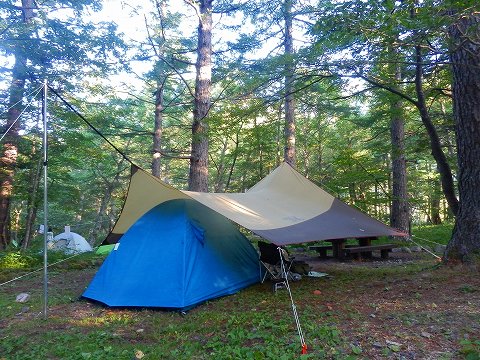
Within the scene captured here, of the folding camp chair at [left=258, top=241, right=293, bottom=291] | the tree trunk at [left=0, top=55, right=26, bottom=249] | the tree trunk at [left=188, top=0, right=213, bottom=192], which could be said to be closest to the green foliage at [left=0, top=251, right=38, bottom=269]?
the tree trunk at [left=0, top=55, right=26, bottom=249]

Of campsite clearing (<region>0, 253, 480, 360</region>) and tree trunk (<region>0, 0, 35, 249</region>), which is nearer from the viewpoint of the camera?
campsite clearing (<region>0, 253, 480, 360</region>)

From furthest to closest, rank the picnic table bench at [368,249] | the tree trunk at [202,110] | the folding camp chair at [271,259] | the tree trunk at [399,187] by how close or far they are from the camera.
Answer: the tree trunk at [399,187] < the tree trunk at [202,110] < the picnic table bench at [368,249] < the folding camp chair at [271,259]

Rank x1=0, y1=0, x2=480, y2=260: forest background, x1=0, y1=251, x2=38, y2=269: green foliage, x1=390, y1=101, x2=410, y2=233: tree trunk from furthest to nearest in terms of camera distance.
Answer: x1=390, y1=101, x2=410, y2=233: tree trunk < x1=0, y1=251, x2=38, y2=269: green foliage < x1=0, y1=0, x2=480, y2=260: forest background

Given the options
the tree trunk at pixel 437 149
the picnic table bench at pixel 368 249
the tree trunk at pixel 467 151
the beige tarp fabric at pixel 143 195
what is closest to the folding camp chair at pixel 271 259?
the beige tarp fabric at pixel 143 195

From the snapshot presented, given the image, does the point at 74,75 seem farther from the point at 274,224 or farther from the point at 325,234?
the point at 325,234

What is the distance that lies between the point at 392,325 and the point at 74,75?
26.5 feet

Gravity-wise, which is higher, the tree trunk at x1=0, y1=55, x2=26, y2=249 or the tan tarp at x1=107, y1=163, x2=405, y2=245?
the tree trunk at x1=0, y1=55, x2=26, y2=249

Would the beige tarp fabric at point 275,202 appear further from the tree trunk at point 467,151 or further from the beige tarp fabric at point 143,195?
the tree trunk at point 467,151

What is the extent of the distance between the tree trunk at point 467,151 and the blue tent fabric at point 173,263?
2.82 m

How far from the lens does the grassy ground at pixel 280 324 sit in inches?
113

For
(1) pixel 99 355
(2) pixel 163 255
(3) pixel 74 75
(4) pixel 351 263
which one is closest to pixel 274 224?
(2) pixel 163 255

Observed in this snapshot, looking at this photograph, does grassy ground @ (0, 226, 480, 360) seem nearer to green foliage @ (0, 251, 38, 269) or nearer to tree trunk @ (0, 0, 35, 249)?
green foliage @ (0, 251, 38, 269)

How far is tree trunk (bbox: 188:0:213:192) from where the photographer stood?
24.8 ft

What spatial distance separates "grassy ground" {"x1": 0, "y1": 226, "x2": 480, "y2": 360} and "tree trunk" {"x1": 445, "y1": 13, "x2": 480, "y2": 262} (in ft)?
1.07
